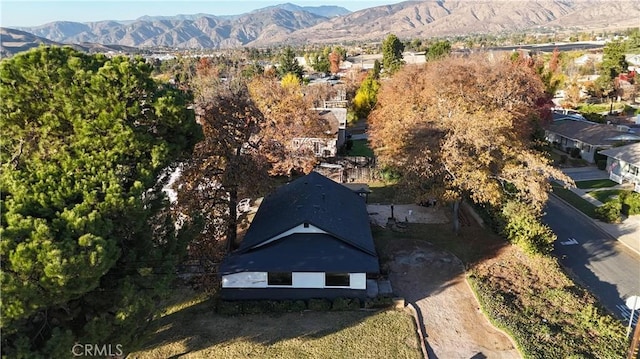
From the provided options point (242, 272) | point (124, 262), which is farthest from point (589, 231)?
point (124, 262)

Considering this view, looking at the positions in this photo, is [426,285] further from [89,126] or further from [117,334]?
[89,126]

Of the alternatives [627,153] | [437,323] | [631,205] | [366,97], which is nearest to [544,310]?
[437,323]

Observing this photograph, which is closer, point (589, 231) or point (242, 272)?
point (242, 272)

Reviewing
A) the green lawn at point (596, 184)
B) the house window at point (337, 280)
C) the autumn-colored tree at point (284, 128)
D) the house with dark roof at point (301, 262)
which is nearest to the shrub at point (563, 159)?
the green lawn at point (596, 184)

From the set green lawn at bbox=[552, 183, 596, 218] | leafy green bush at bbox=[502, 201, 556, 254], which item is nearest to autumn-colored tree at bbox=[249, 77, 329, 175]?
leafy green bush at bbox=[502, 201, 556, 254]

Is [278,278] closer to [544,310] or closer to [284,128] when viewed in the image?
[284,128]

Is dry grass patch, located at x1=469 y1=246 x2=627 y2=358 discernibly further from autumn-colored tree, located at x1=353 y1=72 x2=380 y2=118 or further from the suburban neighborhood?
autumn-colored tree, located at x1=353 y1=72 x2=380 y2=118

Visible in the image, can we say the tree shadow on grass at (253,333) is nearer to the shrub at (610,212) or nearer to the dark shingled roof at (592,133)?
the shrub at (610,212)
